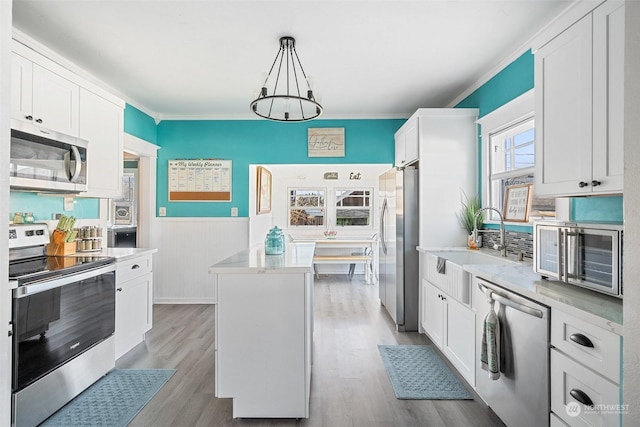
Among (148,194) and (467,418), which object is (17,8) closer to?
(148,194)

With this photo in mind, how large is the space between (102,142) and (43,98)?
2.12 ft

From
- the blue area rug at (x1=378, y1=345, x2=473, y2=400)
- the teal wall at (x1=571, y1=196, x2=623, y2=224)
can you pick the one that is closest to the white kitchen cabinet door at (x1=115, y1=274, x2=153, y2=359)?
the blue area rug at (x1=378, y1=345, x2=473, y2=400)

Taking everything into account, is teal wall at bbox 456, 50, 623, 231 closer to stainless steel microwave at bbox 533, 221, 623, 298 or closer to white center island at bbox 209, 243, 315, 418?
stainless steel microwave at bbox 533, 221, 623, 298

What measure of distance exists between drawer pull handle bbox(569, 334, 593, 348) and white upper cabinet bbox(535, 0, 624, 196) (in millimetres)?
650

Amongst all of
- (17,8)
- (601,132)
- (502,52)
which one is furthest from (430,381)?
(17,8)

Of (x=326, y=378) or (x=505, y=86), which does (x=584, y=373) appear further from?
(x=505, y=86)

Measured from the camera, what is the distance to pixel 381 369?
264cm

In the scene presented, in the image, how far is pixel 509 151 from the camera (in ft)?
10.0

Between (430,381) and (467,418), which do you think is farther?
(430,381)

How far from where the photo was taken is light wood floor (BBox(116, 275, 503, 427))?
6.60ft

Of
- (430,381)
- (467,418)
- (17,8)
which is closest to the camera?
(467,418)

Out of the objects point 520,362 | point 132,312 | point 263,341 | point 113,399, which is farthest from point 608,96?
point 132,312

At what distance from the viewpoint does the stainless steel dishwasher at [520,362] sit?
150cm

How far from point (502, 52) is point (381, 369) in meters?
2.69
